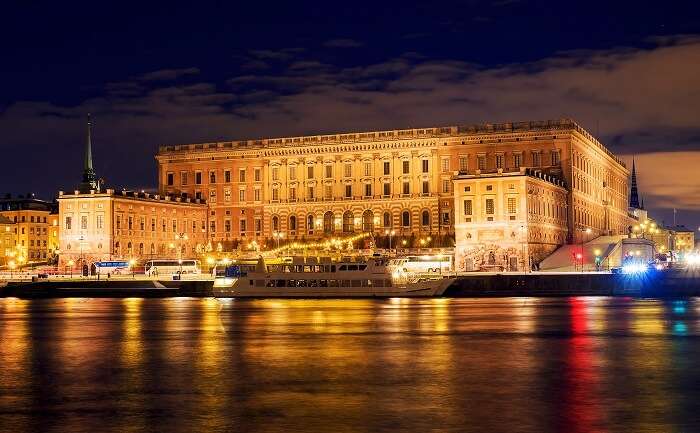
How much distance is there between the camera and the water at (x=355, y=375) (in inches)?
866

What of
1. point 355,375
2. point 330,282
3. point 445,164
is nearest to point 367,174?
point 445,164

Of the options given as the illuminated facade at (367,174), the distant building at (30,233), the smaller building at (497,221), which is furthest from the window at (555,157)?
the distant building at (30,233)

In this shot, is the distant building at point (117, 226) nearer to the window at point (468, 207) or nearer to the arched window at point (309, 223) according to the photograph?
the arched window at point (309, 223)

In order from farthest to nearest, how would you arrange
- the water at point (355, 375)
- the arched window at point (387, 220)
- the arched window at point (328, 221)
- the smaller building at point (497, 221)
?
the arched window at point (328, 221) < the arched window at point (387, 220) < the smaller building at point (497, 221) < the water at point (355, 375)

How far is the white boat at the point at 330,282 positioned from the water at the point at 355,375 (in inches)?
1198

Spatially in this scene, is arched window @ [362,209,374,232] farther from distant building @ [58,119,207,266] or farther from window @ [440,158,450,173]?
distant building @ [58,119,207,266]

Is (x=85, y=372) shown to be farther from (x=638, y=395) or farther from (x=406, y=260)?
(x=406, y=260)

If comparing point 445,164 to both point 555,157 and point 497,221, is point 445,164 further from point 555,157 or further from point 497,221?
point 497,221

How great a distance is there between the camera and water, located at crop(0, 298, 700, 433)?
21984mm

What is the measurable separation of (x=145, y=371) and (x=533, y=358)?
12.4 m

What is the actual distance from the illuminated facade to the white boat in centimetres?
4933

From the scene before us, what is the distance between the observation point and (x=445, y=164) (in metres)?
143

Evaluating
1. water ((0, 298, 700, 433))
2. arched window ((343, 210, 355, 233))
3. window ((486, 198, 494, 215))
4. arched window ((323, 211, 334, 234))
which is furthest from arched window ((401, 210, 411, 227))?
water ((0, 298, 700, 433))

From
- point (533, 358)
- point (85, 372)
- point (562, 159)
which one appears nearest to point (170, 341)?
point (85, 372)
